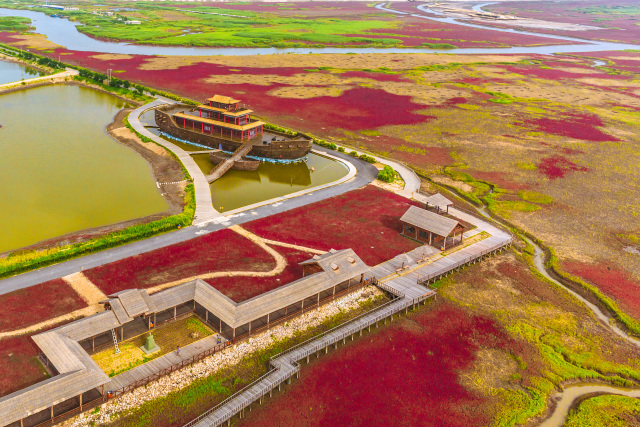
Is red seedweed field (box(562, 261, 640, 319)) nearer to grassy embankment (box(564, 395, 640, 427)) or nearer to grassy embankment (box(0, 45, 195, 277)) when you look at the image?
grassy embankment (box(564, 395, 640, 427))

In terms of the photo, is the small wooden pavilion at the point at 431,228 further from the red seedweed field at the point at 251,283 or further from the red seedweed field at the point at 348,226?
the red seedweed field at the point at 251,283

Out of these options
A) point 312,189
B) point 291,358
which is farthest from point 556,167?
point 291,358

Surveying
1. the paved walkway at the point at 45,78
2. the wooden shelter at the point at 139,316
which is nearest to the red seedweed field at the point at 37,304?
the wooden shelter at the point at 139,316

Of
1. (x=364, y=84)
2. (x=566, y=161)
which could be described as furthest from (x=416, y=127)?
(x=364, y=84)

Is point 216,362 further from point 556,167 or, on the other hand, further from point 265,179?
point 556,167

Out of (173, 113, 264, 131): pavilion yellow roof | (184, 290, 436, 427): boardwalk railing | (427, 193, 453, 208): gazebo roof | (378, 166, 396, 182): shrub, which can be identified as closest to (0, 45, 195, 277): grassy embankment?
(173, 113, 264, 131): pavilion yellow roof

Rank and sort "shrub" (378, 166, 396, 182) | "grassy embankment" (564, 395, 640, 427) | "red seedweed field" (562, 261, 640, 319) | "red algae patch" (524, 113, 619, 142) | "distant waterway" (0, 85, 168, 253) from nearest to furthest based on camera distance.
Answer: "grassy embankment" (564, 395, 640, 427)
"red seedweed field" (562, 261, 640, 319)
"distant waterway" (0, 85, 168, 253)
"shrub" (378, 166, 396, 182)
"red algae patch" (524, 113, 619, 142)
